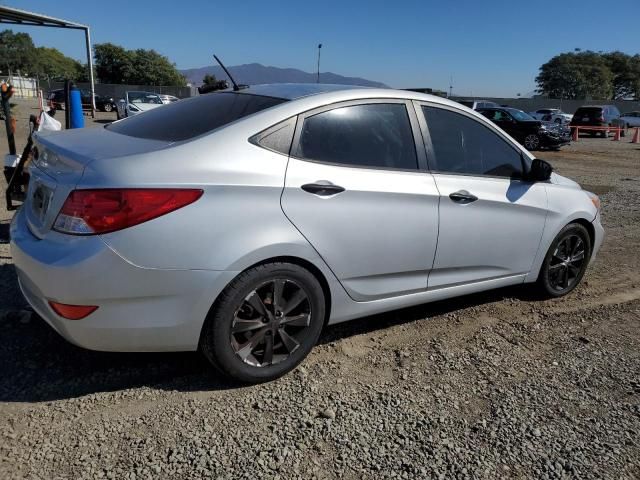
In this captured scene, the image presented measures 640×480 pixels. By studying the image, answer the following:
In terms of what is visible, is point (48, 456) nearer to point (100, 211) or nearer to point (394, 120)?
point (100, 211)

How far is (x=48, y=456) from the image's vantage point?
2.30 m

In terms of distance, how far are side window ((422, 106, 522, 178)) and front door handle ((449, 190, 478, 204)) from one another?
17cm

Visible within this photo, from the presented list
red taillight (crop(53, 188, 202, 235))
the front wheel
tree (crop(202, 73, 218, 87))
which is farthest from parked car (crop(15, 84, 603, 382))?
the front wheel

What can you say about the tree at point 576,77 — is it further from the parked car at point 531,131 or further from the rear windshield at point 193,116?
the rear windshield at point 193,116

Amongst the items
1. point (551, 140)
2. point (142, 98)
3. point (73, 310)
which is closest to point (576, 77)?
point (551, 140)

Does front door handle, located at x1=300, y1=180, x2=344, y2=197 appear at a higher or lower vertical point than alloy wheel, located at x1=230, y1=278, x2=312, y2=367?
higher

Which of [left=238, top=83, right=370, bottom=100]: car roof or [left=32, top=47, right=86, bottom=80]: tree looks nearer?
[left=238, top=83, right=370, bottom=100]: car roof

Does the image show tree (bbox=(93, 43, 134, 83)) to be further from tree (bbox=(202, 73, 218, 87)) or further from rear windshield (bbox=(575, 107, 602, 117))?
rear windshield (bbox=(575, 107, 602, 117))

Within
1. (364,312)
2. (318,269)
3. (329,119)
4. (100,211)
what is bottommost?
(364,312)

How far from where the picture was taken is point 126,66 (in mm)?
81500

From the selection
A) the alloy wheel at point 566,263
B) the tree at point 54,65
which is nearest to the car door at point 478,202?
the alloy wheel at point 566,263

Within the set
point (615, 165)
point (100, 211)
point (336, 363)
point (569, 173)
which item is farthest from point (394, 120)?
point (615, 165)

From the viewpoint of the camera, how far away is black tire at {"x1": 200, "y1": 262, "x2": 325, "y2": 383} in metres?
2.69

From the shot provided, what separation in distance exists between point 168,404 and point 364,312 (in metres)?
1.28
